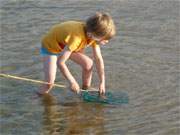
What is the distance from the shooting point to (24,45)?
8.58 m

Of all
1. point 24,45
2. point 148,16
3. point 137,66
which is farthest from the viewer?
point 148,16

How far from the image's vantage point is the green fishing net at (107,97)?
6617 mm

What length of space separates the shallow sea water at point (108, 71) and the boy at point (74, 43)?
360mm

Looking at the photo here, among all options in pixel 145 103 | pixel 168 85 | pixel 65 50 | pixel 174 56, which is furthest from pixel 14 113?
pixel 174 56

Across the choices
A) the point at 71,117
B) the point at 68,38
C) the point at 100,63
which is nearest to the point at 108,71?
the point at 100,63

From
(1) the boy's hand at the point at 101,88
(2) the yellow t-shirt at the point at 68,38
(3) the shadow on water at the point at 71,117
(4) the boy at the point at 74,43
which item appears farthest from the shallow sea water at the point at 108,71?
(2) the yellow t-shirt at the point at 68,38

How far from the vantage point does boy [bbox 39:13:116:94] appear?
243 inches

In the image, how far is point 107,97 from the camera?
22.2 feet

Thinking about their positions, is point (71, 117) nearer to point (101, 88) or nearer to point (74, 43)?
point (101, 88)

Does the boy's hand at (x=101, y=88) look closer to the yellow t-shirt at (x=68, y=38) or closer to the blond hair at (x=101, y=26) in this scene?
the yellow t-shirt at (x=68, y=38)

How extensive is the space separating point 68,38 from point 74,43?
13 centimetres

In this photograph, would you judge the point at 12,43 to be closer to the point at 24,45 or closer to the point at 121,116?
the point at 24,45

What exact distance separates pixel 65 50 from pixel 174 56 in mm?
2389

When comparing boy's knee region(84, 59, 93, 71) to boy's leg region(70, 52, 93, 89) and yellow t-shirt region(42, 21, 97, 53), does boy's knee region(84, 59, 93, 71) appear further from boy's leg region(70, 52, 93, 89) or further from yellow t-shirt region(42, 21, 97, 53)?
yellow t-shirt region(42, 21, 97, 53)
